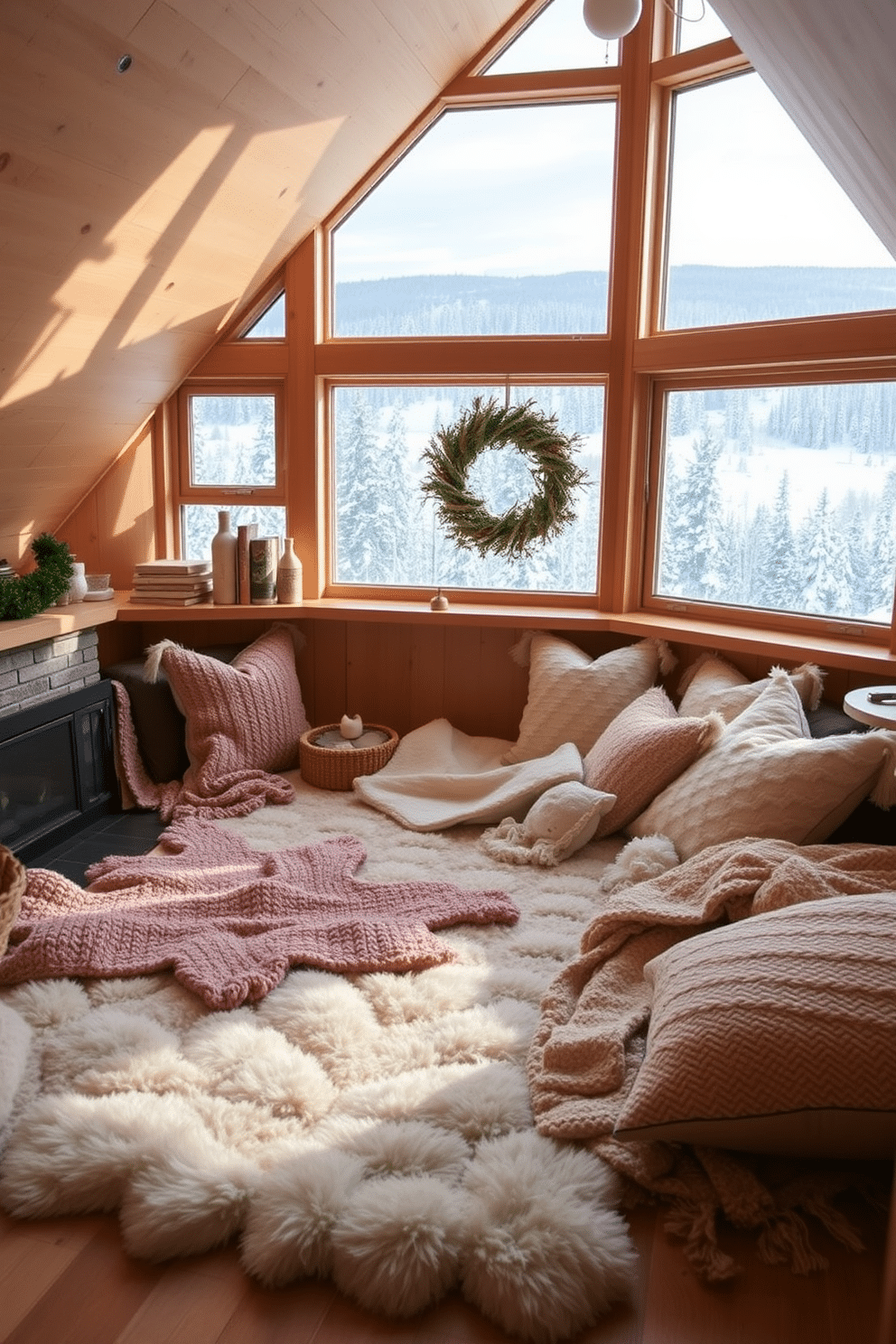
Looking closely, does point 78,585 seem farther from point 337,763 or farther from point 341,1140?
point 341,1140

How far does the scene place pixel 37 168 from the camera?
8.00ft

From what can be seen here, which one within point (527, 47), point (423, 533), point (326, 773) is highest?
point (527, 47)

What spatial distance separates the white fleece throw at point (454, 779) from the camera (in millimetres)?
3326

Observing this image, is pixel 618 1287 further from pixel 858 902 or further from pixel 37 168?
pixel 37 168

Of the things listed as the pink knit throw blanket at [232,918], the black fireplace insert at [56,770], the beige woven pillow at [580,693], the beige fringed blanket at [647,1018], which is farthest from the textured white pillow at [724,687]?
the black fireplace insert at [56,770]

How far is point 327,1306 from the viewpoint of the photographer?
1.56m

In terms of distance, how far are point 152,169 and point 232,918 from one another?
6.58 ft

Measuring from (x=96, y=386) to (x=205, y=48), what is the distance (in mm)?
1253

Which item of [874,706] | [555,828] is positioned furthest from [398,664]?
[874,706]

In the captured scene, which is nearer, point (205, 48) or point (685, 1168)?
point (685, 1168)

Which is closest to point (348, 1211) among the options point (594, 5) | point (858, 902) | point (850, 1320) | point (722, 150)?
point (850, 1320)

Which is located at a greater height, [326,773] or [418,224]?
[418,224]

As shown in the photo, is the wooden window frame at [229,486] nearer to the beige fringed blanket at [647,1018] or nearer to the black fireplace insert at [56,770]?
the black fireplace insert at [56,770]

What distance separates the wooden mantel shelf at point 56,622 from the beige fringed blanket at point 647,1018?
6.30ft
